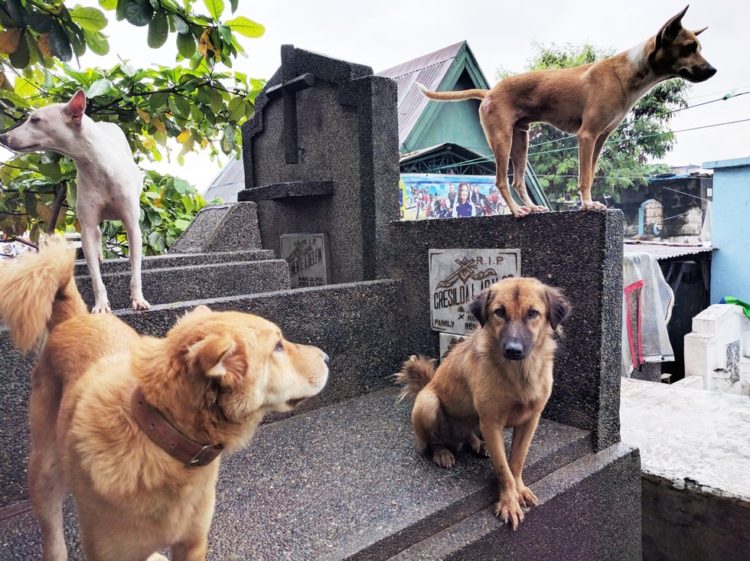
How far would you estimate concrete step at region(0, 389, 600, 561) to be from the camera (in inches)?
80.1

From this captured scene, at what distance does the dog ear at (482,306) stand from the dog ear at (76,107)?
2063 millimetres

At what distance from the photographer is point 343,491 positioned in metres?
2.39

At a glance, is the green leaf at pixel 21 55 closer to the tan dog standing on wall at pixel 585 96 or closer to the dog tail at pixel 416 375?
the tan dog standing on wall at pixel 585 96

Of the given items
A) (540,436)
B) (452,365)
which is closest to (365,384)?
(452,365)

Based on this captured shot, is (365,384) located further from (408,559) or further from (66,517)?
(66,517)

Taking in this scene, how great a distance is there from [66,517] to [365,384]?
203 cm

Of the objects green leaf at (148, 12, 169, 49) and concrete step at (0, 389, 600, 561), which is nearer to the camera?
concrete step at (0, 389, 600, 561)

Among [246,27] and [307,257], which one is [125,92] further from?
[307,257]

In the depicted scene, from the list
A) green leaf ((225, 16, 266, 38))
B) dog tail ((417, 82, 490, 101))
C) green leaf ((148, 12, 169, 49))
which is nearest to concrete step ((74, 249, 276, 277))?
green leaf ((148, 12, 169, 49))

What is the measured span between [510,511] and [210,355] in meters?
1.79

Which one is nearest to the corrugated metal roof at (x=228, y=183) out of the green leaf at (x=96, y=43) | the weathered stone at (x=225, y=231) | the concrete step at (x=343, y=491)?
the weathered stone at (x=225, y=231)

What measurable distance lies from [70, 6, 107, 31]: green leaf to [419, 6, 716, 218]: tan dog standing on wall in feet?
6.32

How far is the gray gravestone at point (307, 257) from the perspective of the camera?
4.62 metres

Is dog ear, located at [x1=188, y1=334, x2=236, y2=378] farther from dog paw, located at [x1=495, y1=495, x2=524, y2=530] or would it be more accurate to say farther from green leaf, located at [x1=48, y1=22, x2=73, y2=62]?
green leaf, located at [x1=48, y1=22, x2=73, y2=62]
